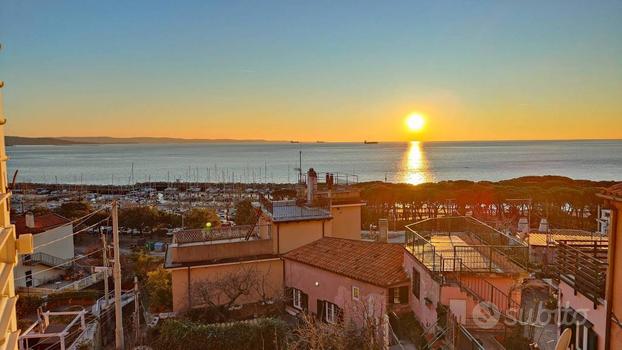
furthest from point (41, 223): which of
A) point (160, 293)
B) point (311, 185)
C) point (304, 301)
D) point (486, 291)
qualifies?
point (486, 291)

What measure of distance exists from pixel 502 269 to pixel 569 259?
3963 mm

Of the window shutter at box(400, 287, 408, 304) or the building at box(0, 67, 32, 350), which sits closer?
the building at box(0, 67, 32, 350)

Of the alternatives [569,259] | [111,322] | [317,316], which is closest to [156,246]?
[111,322]

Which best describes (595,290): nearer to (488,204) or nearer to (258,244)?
(258,244)

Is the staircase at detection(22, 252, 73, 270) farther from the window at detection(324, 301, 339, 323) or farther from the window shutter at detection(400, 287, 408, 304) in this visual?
the window shutter at detection(400, 287, 408, 304)

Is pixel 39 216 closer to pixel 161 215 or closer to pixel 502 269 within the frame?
pixel 161 215

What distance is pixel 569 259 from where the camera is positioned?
8344mm

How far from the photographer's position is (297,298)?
2002cm

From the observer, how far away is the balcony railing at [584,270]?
7.45 metres

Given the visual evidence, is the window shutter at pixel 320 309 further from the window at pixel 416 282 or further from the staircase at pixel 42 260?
the staircase at pixel 42 260

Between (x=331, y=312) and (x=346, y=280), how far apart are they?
176 centimetres

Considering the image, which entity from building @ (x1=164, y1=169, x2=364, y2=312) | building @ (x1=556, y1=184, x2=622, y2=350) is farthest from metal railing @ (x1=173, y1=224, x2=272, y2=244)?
building @ (x1=556, y1=184, x2=622, y2=350)

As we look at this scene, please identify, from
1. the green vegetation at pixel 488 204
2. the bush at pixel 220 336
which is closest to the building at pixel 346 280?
the bush at pixel 220 336

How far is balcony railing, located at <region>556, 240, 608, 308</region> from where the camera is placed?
24.4ft
